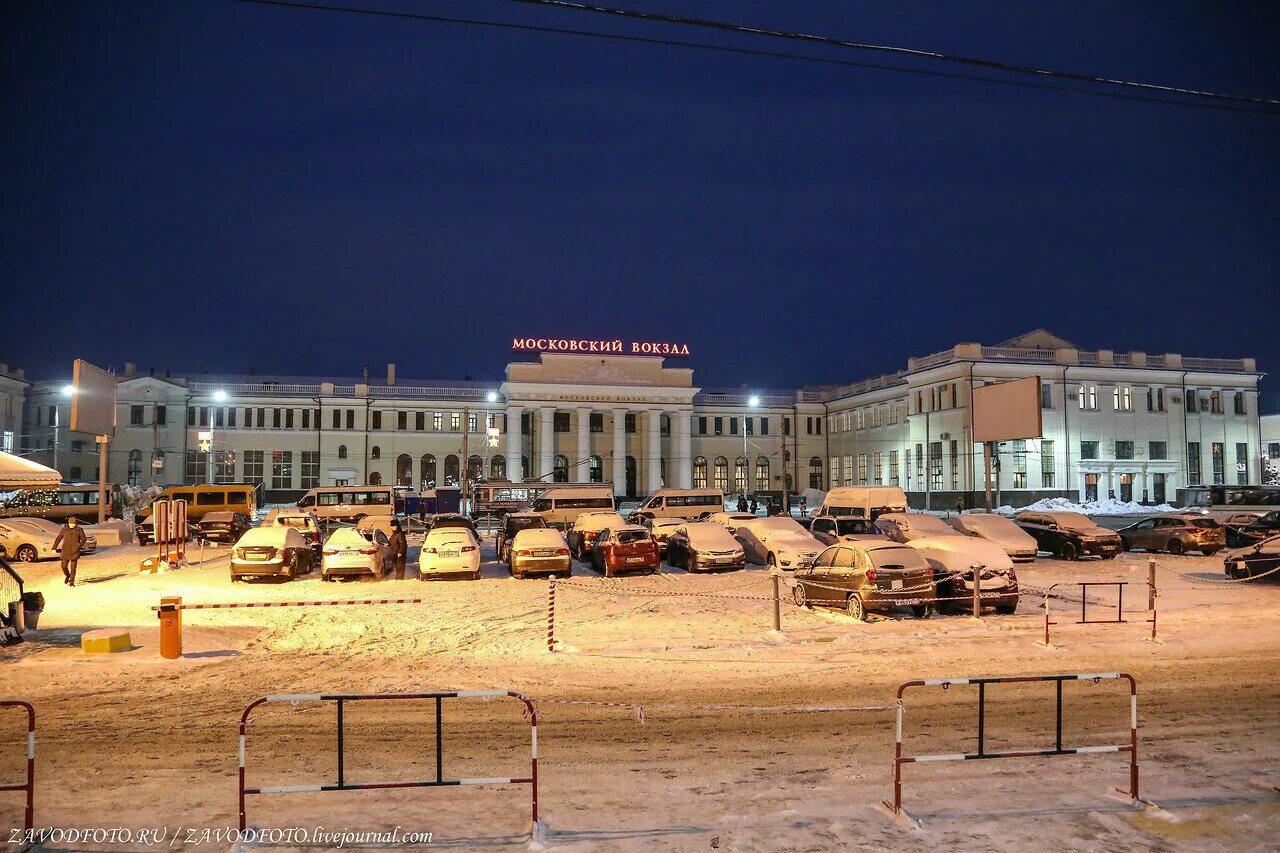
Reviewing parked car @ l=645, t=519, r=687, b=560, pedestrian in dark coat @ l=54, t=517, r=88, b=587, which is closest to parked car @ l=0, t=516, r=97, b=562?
pedestrian in dark coat @ l=54, t=517, r=88, b=587

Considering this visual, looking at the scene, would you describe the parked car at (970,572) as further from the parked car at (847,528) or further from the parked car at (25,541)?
the parked car at (25,541)

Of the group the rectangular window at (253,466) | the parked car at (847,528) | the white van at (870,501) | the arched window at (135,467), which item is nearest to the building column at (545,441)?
the rectangular window at (253,466)

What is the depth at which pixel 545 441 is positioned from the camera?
251 ft

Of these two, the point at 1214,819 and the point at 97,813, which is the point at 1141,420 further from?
the point at 97,813

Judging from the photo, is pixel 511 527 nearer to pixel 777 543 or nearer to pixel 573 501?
pixel 573 501

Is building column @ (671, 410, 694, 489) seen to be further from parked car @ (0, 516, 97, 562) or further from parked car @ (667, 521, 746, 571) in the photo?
parked car @ (0, 516, 97, 562)

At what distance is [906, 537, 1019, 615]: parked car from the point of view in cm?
1836

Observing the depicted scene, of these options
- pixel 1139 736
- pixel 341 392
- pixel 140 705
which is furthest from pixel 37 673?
pixel 341 392

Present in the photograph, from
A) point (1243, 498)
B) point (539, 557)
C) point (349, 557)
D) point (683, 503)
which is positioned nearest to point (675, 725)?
point (539, 557)

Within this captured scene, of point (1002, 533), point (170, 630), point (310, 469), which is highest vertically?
point (310, 469)

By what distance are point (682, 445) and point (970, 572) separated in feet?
201

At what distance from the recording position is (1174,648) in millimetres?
15102

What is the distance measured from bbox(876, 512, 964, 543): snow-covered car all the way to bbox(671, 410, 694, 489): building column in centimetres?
4937

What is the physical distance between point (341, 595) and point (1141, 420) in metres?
68.3
